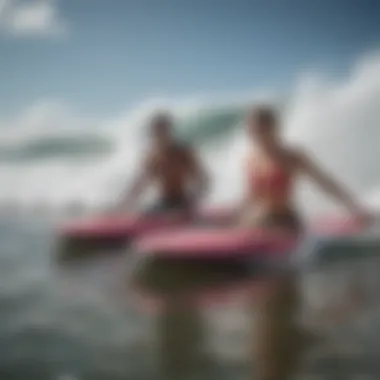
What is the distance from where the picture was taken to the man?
4.97ft

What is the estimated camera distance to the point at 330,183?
1498 millimetres

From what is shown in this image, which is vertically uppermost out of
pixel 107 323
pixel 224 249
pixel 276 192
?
pixel 276 192

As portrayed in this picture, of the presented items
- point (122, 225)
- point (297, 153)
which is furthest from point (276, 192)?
point (122, 225)

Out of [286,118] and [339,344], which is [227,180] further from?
[339,344]

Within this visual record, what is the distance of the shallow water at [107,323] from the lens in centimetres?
142

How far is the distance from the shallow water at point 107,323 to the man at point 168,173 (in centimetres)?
14

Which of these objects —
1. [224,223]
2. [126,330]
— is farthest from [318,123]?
[126,330]

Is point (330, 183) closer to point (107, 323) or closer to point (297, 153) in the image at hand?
point (297, 153)

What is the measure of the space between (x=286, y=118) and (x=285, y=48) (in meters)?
0.16

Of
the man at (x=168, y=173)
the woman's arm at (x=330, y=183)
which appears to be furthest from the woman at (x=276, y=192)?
the man at (x=168, y=173)

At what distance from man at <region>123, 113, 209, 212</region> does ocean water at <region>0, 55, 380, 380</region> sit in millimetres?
26

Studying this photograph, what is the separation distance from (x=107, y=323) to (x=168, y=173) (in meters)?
0.34

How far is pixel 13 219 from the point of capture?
154 centimetres

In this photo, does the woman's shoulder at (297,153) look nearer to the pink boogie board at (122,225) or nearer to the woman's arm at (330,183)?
the woman's arm at (330,183)
